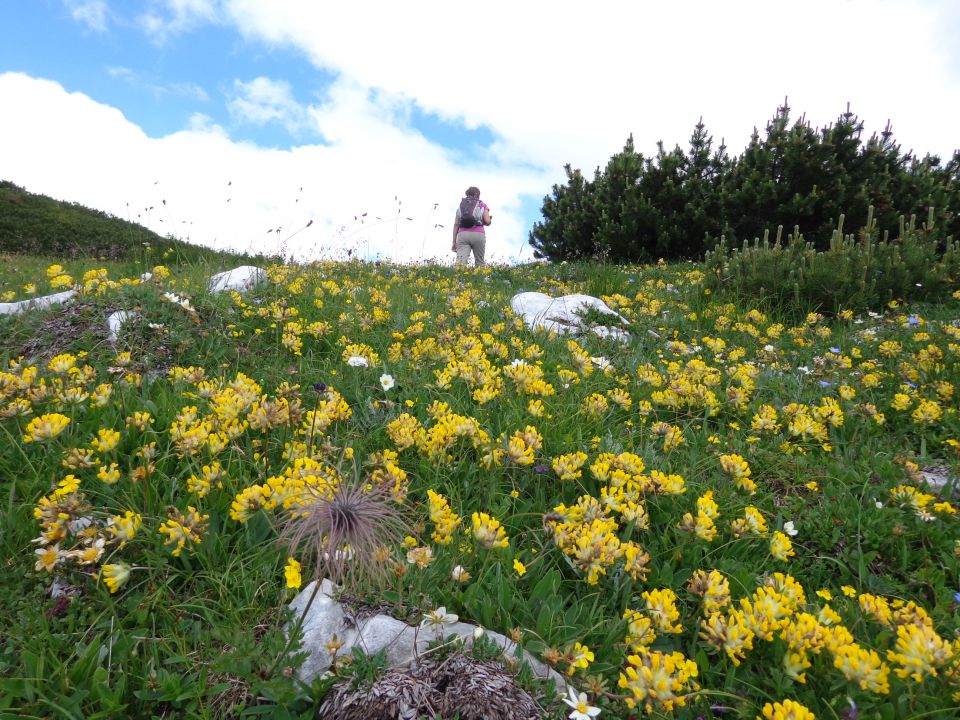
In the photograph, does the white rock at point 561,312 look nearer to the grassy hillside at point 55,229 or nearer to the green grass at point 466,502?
the green grass at point 466,502

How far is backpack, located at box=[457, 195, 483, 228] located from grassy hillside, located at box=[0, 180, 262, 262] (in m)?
11.7

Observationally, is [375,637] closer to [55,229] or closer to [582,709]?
[582,709]

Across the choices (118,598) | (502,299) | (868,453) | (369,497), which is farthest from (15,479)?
(502,299)

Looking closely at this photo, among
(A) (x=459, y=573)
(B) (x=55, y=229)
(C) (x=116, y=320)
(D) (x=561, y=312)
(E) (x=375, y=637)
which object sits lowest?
(E) (x=375, y=637)

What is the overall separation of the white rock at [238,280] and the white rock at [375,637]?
500 cm

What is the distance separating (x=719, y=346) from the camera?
5723 millimetres

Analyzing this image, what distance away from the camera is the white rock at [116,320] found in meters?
4.46


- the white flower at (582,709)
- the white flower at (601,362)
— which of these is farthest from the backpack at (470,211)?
the white flower at (582,709)

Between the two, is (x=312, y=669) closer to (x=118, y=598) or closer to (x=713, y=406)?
(x=118, y=598)

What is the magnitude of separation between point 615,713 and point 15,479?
271 cm

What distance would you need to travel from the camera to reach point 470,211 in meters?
13.9

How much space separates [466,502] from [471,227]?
12191 millimetres

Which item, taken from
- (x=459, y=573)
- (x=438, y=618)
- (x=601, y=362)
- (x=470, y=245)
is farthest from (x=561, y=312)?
(x=470, y=245)

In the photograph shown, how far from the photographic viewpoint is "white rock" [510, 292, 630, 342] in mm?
6281
